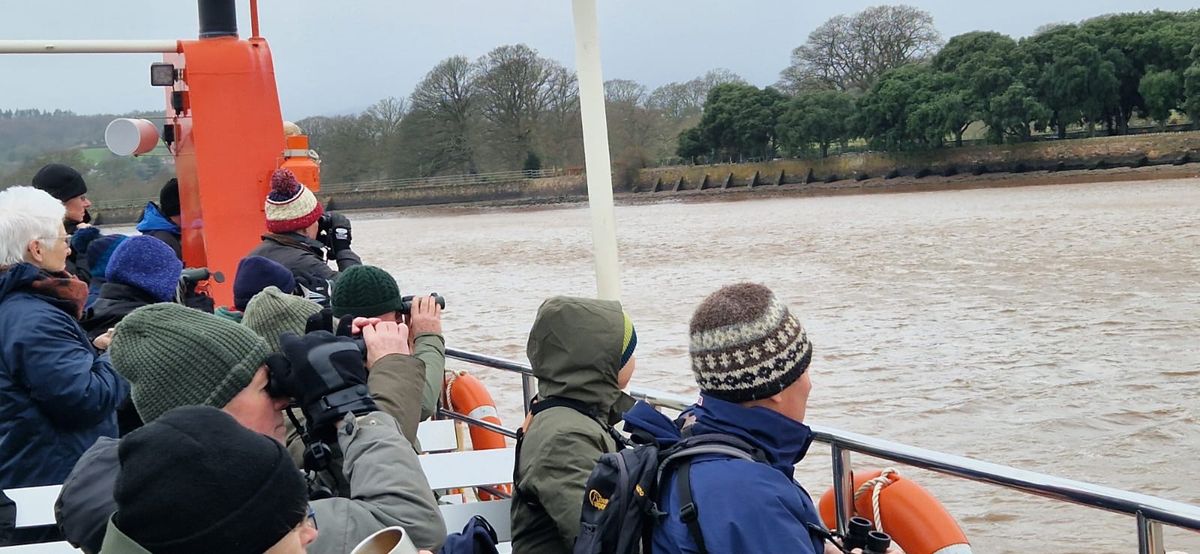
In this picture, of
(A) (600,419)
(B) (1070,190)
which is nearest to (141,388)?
(A) (600,419)

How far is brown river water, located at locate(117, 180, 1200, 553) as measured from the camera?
33.9ft

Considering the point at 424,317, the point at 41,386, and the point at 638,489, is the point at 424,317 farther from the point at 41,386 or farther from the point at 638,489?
the point at 638,489

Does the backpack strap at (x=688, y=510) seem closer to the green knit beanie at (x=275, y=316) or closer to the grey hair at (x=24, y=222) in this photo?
the green knit beanie at (x=275, y=316)

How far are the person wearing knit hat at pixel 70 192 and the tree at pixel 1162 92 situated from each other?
55.4 m

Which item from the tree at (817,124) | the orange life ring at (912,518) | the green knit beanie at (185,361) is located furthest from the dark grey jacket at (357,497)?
the tree at (817,124)

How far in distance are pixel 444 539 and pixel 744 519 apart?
0.55m

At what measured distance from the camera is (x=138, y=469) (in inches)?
57.6

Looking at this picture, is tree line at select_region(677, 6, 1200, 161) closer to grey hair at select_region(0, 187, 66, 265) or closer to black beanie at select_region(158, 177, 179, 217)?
black beanie at select_region(158, 177, 179, 217)

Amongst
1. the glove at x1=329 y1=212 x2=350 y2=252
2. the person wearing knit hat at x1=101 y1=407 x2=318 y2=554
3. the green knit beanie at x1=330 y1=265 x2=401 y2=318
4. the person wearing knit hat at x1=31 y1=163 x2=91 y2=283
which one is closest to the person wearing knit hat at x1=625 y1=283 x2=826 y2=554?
the person wearing knit hat at x1=101 y1=407 x2=318 y2=554

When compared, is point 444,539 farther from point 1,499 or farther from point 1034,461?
point 1034,461

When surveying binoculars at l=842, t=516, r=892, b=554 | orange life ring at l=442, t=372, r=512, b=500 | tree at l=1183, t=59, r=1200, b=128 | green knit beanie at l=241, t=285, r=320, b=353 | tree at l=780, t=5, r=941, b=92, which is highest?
tree at l=780, t=5, r=941, b=92

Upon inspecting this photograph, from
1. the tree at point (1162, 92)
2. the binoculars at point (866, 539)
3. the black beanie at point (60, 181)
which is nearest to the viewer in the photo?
the binoculars at point (866, 539)

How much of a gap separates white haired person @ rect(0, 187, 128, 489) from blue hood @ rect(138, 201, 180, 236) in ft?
10.6

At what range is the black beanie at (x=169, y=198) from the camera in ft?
22.2
